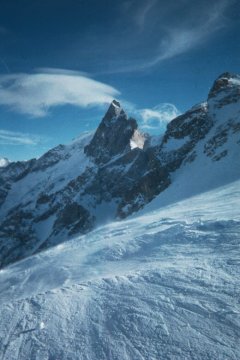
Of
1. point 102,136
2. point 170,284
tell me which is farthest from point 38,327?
point 102,136

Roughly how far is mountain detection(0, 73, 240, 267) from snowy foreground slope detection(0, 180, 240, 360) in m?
18.1

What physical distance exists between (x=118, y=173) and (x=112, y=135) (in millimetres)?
24511

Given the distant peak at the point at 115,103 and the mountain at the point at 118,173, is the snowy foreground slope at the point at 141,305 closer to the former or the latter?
the mountain at the point at 118,173

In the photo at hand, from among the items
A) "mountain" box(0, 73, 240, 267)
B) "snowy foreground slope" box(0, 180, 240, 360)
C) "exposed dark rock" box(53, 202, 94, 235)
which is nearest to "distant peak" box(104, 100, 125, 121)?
"mountain" box(0, 73, 240, 267)

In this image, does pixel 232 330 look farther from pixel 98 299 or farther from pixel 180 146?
pixel 180 146

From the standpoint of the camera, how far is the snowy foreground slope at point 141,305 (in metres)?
4.90

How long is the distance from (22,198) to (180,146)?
12918cm

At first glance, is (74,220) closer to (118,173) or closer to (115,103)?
(118,173)

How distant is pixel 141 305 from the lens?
19.8 feet

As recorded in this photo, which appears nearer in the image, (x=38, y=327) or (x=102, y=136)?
(x=38, y=327)

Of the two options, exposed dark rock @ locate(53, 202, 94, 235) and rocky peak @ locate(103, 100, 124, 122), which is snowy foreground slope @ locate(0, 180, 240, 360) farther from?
rocky peak @ locate(103, 100, 124, 122)

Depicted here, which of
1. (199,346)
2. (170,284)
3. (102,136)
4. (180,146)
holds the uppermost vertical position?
(102,136)

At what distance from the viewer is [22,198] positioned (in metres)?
155

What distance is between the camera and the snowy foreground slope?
4902mm
